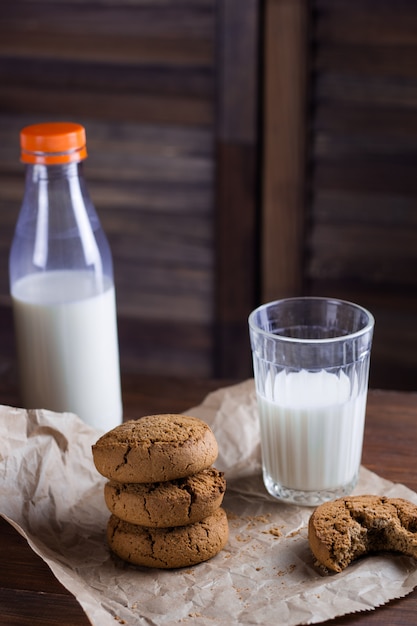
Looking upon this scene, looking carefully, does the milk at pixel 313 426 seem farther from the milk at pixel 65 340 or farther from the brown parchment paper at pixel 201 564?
the milk at pixel 65 340

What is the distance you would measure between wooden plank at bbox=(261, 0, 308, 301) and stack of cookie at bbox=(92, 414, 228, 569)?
1217 millimetres

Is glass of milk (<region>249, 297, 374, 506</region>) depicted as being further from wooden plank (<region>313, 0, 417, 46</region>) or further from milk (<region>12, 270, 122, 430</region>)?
wooden plank (<region>313, 0, 417, 46</region>)

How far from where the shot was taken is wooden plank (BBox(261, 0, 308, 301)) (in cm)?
193

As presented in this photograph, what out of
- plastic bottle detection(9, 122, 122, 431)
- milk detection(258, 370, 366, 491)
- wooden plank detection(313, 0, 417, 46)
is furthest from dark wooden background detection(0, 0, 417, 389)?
milk detection(258, 370, 366, 491)

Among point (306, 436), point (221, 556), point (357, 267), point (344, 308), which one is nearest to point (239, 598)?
point (221, 556)

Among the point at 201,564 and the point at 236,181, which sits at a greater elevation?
the point at 236,181

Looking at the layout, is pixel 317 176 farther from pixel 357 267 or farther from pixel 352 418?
pixel 352 418

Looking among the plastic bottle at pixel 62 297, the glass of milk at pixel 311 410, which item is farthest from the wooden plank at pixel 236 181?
the glass of milk at pixel 311 410

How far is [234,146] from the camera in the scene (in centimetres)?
205

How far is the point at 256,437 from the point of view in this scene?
3.75 ft

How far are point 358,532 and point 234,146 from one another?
1300 millimetres

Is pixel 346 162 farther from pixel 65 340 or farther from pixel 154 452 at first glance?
pixel 154 452

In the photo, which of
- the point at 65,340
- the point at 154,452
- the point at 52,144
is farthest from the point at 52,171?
the point at 154,452

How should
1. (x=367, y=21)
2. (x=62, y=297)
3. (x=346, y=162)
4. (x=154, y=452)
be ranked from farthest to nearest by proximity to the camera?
(x=346, y=162) → (x=367, y=21) → (x=62, y=297) → (x=154, y=452)
